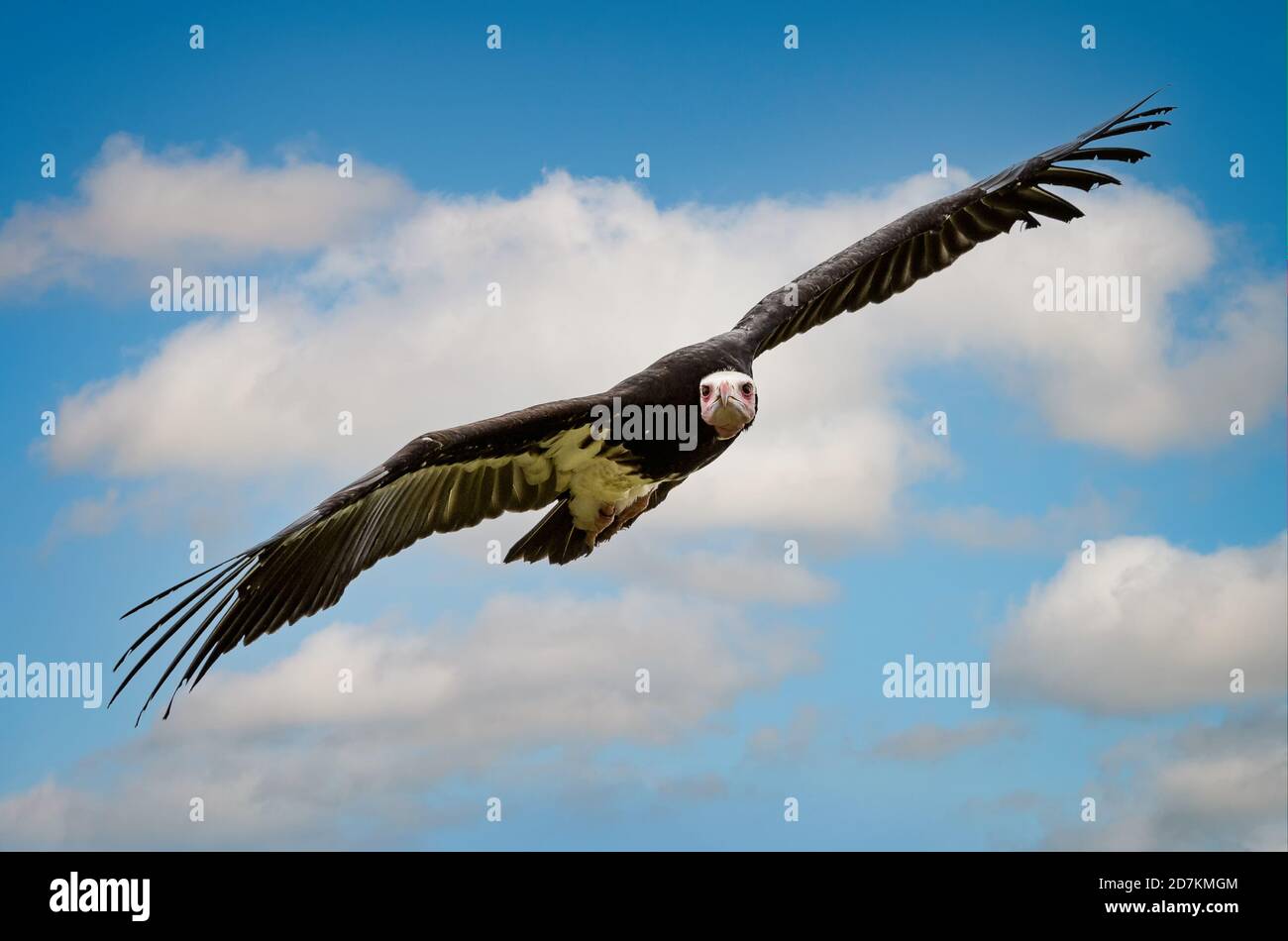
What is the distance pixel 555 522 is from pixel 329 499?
9.28ft

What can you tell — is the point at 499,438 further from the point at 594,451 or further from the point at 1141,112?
the point at 1141,112

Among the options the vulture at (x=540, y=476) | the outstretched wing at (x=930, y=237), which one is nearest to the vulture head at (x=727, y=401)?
the vulture at (x=540, y=476)

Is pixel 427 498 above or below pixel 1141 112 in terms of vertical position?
below

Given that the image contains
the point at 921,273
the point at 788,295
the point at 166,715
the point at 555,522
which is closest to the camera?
the point at 166,715

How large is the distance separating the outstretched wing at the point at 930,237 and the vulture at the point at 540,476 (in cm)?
3

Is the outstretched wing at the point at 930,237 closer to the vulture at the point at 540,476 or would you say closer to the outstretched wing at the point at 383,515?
the vulture at the point at 540,476

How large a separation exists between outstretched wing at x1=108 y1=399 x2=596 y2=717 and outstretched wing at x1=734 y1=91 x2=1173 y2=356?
106 inches

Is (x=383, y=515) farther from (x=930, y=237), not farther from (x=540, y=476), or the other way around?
(x=930, y=237)

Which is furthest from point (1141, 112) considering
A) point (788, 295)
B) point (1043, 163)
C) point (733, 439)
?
point (733, 439)

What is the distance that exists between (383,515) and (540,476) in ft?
5.33

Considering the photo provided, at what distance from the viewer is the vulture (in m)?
9.73

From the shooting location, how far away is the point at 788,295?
13.0 metres

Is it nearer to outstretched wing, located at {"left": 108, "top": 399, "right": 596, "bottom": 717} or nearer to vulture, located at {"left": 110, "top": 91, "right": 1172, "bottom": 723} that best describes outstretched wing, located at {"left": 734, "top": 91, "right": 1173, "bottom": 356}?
vulture, located at {"left": 110, "top": 91, "right": 1172, "bottom": 723}

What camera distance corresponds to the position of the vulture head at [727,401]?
35.3 ft
